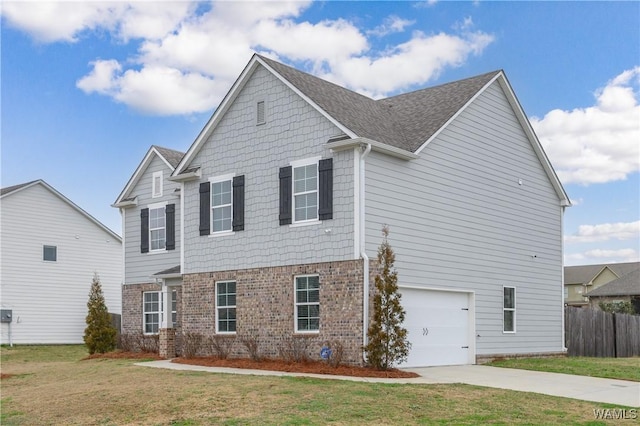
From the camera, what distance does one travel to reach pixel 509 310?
960 inches

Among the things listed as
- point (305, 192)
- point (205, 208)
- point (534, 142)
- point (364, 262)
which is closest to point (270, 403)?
point (364, 262)

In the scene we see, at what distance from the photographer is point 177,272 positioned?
25359 millimetres

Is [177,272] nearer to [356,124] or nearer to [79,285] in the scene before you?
[356,124]

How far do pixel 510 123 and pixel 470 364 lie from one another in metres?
8.40

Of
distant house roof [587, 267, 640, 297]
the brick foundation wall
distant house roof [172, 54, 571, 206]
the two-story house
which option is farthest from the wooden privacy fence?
distant house roof [587, 267, 640, 297]

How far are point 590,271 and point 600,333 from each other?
4605cm

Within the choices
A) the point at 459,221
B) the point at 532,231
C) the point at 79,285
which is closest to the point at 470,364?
the point at 459,221

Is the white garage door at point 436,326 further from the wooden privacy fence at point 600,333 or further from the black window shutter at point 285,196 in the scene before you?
the wooden privacy fence at point 600,333

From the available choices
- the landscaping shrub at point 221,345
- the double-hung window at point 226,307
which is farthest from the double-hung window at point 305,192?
the landscaping shrub at point 221,345

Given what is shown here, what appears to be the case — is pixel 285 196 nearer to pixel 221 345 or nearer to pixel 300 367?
pixel 300 367

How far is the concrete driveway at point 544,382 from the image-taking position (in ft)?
50.9

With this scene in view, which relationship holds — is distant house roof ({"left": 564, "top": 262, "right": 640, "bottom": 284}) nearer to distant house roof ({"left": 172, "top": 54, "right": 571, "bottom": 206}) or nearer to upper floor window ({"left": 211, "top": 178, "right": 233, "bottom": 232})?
distant house roof ({"left": 172, "top": 54, "right": 571, "bottom": 206})

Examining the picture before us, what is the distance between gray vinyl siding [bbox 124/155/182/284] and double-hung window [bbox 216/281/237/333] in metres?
4.79

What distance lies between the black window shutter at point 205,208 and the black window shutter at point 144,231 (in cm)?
593
